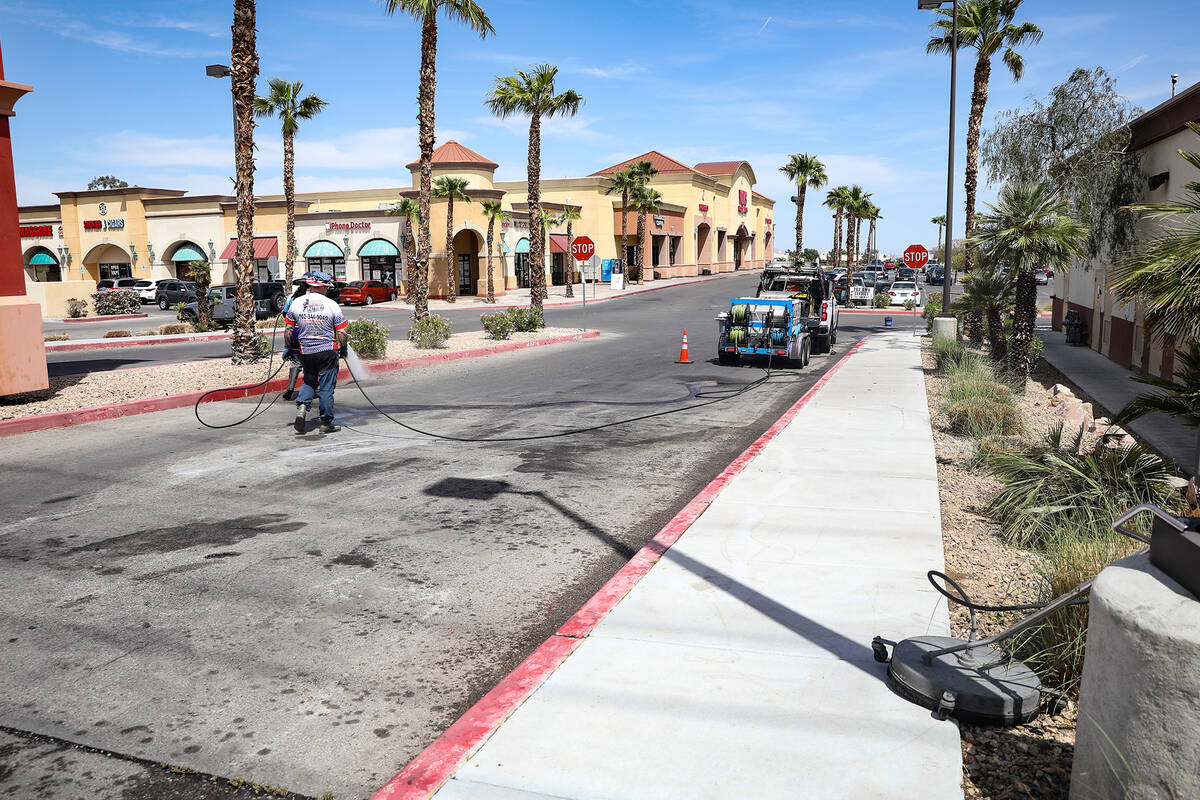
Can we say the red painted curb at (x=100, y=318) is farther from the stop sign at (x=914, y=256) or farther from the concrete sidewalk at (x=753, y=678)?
the concrete sidewalk at (x=753, y=678)

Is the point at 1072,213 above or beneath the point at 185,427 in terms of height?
above

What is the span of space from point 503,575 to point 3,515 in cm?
488

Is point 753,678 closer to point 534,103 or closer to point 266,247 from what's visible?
point 534,103

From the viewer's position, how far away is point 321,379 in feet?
37.0

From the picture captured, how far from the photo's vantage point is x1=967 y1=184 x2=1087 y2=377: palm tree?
51.6 feet

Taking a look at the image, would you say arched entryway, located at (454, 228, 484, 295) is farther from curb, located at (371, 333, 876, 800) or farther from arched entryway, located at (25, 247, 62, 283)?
curb, located at (371, 333, 876, 800)

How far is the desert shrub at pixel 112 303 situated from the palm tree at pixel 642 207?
1437 inches

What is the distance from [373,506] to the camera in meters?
7.95

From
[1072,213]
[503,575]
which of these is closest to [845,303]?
[1072,213]

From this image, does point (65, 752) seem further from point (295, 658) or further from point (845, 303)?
point (845, 303)

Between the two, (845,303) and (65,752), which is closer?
(65,752)

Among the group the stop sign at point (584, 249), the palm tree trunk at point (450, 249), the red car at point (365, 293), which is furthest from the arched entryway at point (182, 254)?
the stop sign at point (584, 249)

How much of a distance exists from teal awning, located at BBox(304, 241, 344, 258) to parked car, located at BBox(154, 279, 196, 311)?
1027cm

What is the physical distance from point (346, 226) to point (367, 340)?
41.7 meters
